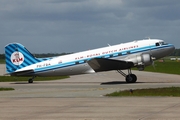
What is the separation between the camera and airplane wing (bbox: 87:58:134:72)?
120 feet

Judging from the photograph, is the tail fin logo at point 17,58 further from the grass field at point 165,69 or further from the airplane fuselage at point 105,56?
the grass field at point 165,69

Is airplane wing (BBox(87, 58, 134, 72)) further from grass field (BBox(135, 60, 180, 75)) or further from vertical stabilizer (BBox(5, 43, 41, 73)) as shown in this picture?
grass field (BBox(135, 60, 180, 75))

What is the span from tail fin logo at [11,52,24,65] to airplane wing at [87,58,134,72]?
740 cm

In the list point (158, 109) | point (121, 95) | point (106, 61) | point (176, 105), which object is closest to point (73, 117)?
point (158, 109)

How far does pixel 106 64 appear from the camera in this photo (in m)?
37.5

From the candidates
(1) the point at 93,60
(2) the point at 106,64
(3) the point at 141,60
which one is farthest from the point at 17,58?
(3) the point at 141,60

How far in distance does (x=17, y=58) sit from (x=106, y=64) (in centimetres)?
919

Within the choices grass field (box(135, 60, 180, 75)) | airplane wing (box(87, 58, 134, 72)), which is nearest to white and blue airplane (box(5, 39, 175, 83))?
airplane wing (box(87, 58, 134, 72))

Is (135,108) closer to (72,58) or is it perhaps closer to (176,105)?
(176,105)

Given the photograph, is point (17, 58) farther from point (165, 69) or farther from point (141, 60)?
point (165, 69)

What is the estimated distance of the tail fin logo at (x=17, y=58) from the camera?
1583 inches

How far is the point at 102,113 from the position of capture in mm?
15875

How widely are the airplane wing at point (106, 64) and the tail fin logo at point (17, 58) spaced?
7398 mm

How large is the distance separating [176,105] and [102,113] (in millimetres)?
4192
